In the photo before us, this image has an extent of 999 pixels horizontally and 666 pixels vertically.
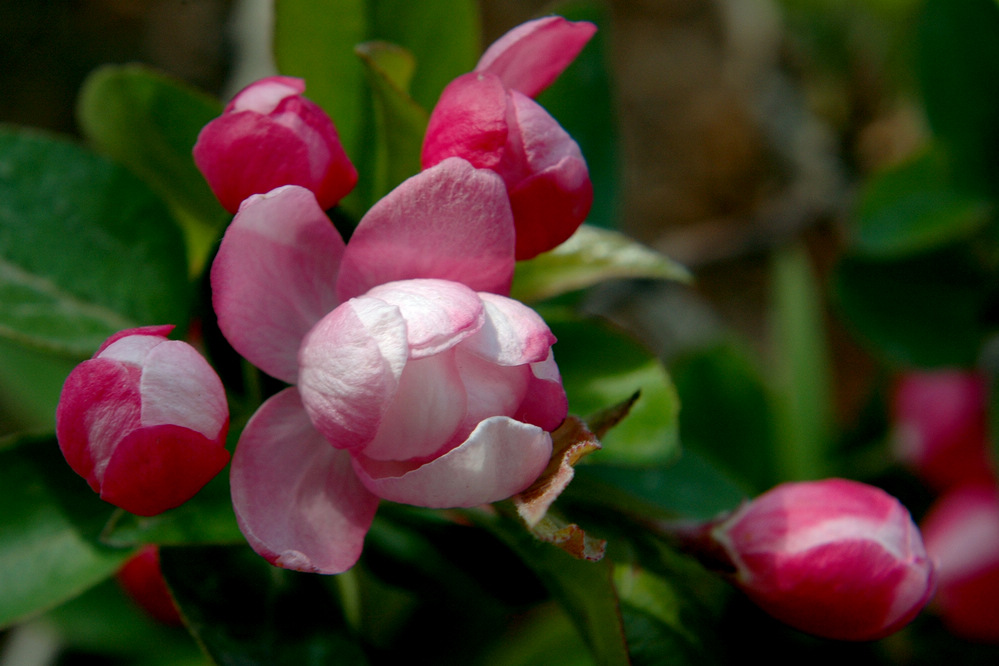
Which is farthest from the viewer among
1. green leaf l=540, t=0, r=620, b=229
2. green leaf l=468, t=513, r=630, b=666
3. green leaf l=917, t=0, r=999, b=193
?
green leaf l=917, t=0, r=999, b=193

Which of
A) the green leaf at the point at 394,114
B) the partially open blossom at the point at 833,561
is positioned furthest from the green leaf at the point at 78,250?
the partially open blossom at the point at 833,561

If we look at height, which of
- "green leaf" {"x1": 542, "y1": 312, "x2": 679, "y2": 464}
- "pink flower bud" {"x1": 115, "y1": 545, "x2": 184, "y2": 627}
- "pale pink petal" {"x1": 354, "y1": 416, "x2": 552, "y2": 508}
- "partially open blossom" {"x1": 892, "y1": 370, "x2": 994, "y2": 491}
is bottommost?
"partially open blossom" {"x1": 892, "y1": 370, "x2": 994, "y2": 491}

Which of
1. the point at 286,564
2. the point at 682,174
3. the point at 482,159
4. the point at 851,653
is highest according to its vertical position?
the point at 482,159

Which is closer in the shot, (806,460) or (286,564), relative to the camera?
(286,564)

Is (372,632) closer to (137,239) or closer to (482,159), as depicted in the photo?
(137,239)

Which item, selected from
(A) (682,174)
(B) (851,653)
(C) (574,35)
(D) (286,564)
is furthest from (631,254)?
(A) (682,174)

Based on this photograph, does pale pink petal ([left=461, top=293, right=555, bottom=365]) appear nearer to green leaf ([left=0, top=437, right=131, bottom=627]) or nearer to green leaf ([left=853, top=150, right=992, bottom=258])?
green leaf ([left=0, top=437, right=131, bottom=627])

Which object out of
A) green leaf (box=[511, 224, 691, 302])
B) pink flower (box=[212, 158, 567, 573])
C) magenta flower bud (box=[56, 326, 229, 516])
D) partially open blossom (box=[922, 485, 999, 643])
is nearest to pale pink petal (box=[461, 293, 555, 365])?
pink flower (box=[212, 158, 567, 573])
